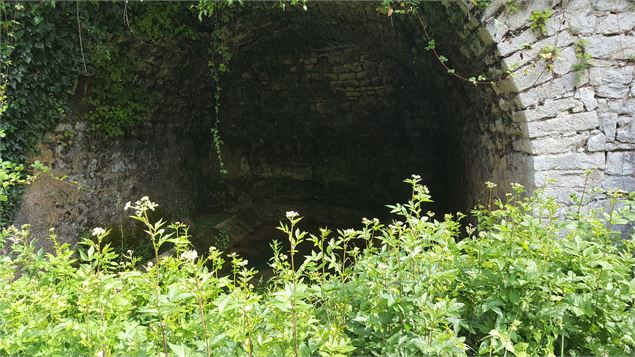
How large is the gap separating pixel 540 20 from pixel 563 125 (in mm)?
707

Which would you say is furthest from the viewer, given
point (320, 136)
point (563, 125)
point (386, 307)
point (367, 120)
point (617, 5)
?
point (320, 136)

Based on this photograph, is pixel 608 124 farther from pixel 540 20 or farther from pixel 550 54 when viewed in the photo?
pixel 540 20

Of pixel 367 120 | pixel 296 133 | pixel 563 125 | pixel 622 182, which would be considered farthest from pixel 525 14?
pixel 296 133

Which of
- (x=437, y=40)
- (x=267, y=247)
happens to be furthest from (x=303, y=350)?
(x=267, y=247)

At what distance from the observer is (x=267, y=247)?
646 centimetres

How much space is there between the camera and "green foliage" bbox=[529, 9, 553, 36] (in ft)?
9.66

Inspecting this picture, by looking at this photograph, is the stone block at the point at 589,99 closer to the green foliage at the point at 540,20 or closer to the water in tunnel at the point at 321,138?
the green foliage at the point at 540,20

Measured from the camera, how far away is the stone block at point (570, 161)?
3006mm

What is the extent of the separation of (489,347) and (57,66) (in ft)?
12.7

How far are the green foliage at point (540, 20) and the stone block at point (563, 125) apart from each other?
0.58 metres

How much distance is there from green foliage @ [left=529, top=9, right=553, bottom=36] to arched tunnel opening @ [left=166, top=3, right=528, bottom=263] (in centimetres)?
261

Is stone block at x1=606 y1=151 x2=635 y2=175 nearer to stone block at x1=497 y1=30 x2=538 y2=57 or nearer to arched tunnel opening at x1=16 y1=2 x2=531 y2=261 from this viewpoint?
arched tunnel opening at x1=16 y1=2 x2=531 y2=261

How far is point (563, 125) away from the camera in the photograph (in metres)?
3.02

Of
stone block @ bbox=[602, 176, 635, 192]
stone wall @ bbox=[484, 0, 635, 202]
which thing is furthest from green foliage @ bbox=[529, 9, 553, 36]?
stone block @ bbox=[602, 176, 635, 192]
